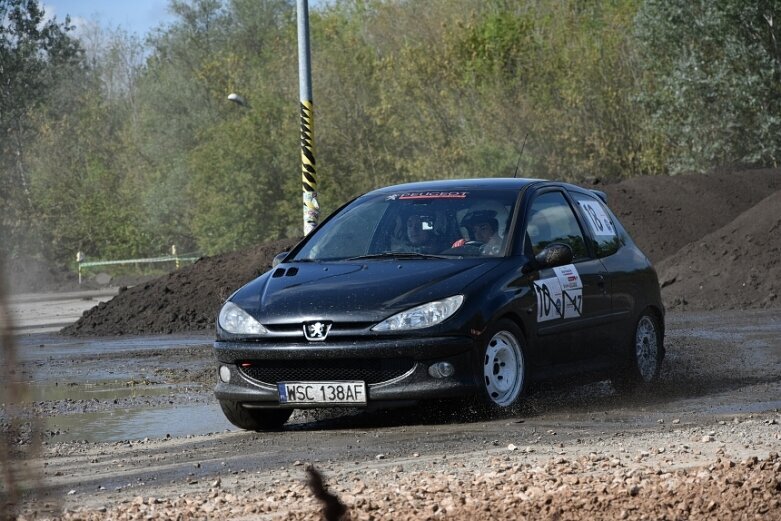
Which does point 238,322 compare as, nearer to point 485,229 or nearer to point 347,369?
point 347,369

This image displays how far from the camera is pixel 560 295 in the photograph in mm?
9734

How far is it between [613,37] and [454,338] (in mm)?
40320

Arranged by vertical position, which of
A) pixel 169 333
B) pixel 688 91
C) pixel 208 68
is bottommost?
pixel 169 333

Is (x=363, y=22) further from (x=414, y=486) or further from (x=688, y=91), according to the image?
(x=414, y=486)

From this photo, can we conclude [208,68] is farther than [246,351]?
Yes

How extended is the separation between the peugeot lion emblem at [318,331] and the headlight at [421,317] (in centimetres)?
31

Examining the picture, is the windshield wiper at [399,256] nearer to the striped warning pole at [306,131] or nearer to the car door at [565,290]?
the car door at [565,290]

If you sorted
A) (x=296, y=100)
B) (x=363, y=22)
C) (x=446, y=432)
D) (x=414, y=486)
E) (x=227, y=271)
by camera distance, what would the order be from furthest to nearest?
(x=363, y=22), (x=296, y=100), (x=227, y=271), (x=446, y=432), (x=414, y=486)

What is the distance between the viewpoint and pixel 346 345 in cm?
863

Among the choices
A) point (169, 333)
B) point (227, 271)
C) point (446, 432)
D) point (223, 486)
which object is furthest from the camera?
point (227, 271)

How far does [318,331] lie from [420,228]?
1.49m

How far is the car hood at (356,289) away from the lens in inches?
344

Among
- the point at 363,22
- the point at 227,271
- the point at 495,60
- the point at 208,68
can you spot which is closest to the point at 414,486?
the point at 227,271

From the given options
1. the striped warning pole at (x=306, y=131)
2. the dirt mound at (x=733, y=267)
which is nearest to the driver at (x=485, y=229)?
→ the dirt mound at (x=733, y=267)
